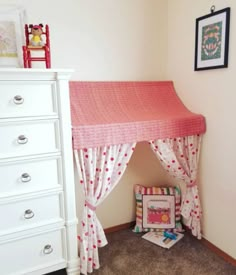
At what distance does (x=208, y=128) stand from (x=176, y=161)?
1.17 feet

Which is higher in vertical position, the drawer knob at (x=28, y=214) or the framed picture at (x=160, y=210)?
the drawer knob at (x=28, y=214)

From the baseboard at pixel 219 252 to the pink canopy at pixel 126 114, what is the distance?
910 mm

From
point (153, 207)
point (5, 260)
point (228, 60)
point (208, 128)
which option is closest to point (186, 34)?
point (228, 60)

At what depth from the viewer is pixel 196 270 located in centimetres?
187

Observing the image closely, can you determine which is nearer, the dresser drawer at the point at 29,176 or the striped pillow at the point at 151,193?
the dresser drawer at the point at 29,176

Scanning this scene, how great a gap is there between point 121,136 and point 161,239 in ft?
3.50

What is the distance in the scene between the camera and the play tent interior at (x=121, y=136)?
66.4 inches

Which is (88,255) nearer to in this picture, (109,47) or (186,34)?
(109,47)

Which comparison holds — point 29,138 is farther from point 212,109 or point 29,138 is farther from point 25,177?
point 212,109

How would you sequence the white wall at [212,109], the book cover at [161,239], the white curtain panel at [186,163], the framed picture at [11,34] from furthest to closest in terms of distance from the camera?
the book cover at [161,239], the white curtain panel at [186,163], the white wall at [212,109], the framed picture at [11,34]

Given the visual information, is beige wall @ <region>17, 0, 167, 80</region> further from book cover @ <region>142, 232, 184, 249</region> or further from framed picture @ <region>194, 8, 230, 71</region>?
book cover @ <region>142, 232, 184, 249</region>

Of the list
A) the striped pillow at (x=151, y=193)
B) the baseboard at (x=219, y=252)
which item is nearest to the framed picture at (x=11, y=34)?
the striped pillow at (x=151, y=193)

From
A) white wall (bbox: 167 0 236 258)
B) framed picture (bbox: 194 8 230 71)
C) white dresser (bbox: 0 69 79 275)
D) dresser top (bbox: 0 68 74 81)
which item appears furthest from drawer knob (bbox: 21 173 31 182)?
framed picture (bbox: 194 8 230 71)

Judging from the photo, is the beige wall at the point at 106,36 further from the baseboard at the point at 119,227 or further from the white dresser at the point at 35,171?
the baseboard at the point at 119,227
